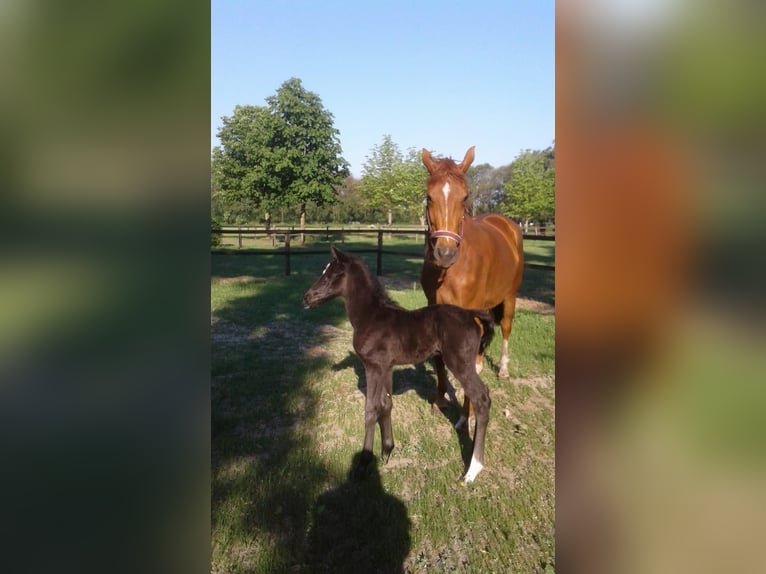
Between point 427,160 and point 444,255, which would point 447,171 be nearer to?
point 427,160

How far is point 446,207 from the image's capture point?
11.5 feet

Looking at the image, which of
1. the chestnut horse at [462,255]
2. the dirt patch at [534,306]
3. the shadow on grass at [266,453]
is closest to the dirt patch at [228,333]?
the shadow on grass at [266,453]

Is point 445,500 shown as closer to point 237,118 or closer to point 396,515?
point 396,515

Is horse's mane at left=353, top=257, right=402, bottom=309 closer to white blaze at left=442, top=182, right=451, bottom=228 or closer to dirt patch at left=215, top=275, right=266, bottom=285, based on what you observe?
white blaze at left=442, top=182, right=451, bottom=228

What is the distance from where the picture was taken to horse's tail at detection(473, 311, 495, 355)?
11.1ft

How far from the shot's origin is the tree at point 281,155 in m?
33.4

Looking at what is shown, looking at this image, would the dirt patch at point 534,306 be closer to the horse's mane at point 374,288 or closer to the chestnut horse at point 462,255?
the chestnut horse at point 462,255

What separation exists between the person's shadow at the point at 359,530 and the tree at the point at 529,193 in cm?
3483

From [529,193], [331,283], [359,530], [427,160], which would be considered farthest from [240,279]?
[529,193]

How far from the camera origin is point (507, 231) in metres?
6.27

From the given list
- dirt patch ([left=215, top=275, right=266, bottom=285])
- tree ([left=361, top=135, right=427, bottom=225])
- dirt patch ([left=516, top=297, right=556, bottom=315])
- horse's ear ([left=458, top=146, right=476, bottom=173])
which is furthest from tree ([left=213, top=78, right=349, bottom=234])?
horse's ear ([left=458, top=146, right=476, bottom=173])

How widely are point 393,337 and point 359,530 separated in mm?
1385
